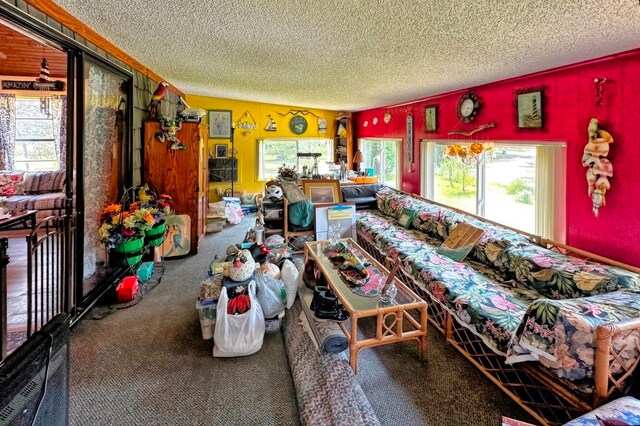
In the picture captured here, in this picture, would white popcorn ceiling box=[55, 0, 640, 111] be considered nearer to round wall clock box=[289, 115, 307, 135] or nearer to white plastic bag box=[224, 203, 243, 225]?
white plastic bag box=[224, 203, 243, 225]

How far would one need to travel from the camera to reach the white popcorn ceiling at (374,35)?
A: 5.88ft

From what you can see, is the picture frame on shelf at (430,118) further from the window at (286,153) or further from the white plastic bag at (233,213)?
the white plastic bag at (233,213)

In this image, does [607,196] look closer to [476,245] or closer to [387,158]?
[476,245]

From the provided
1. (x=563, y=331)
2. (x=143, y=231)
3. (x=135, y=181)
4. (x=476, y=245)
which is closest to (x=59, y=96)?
(x=135, y=181)

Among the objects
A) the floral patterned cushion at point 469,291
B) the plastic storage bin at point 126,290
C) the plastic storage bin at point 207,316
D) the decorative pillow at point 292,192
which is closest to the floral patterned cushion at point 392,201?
the floral patterned cushion at point 469,291

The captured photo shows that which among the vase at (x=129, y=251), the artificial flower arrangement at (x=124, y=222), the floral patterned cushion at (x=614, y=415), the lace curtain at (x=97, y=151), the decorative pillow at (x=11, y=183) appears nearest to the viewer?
the floral patterned cushion at (x=614, y=415)

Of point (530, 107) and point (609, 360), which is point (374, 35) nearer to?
point (530, 107)

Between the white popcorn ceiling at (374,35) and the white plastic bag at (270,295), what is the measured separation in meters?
1.89

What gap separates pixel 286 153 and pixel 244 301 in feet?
19.0

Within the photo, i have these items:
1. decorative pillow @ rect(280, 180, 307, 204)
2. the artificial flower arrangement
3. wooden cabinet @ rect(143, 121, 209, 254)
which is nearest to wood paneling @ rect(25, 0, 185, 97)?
wooden cabinet @ rect(143, 121, 209, 254)

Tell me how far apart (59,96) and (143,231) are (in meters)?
2.70

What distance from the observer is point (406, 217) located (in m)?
4.29

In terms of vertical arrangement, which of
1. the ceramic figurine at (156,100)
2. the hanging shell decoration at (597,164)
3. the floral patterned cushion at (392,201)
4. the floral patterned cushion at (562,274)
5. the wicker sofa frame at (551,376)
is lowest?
the wicker sofa frame at (551,376)

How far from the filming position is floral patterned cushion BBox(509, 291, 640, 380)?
1.50 meters
